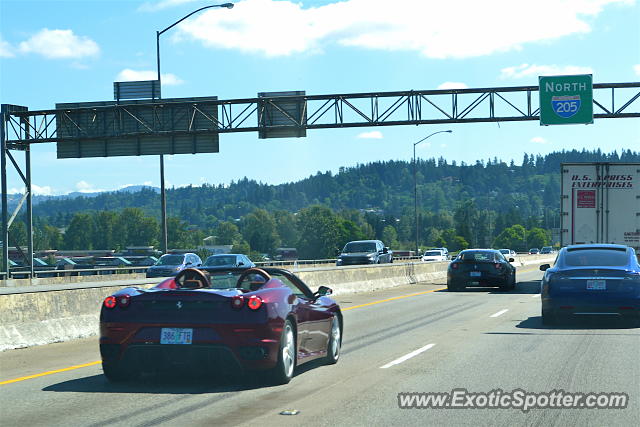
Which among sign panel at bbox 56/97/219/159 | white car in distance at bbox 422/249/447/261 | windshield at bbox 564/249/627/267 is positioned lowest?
white car in distance at bbox 422/249/447/261

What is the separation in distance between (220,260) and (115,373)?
25942 millimetres

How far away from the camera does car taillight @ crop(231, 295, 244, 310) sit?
9562mm

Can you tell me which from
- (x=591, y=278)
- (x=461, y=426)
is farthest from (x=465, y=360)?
(x=591, y=278)

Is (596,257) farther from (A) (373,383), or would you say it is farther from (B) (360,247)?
(B) (360,247)

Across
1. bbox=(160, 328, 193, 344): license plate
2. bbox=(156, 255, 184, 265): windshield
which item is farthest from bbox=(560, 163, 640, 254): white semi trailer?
bbox=(160, 328, 193, 344): license plate

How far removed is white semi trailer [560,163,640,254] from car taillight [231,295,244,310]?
20.8 meters

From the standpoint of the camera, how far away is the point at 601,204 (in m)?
29.0

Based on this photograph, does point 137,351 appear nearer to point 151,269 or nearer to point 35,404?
point 35,404

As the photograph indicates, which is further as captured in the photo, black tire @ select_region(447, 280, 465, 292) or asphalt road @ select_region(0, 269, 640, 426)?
black tire @ select_region(447, 280, 465, 292)

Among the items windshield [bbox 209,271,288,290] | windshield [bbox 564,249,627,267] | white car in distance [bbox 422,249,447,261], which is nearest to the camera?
windshield [bbox 209,271,288,290]

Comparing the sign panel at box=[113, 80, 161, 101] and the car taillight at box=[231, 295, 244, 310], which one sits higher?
the sign panel at box=[113, 80, 161, 101]

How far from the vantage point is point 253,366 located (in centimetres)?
952

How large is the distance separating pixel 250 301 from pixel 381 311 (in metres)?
12.8

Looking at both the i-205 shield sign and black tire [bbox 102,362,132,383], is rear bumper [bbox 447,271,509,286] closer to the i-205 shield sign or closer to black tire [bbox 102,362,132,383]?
the i-205 shield sign
